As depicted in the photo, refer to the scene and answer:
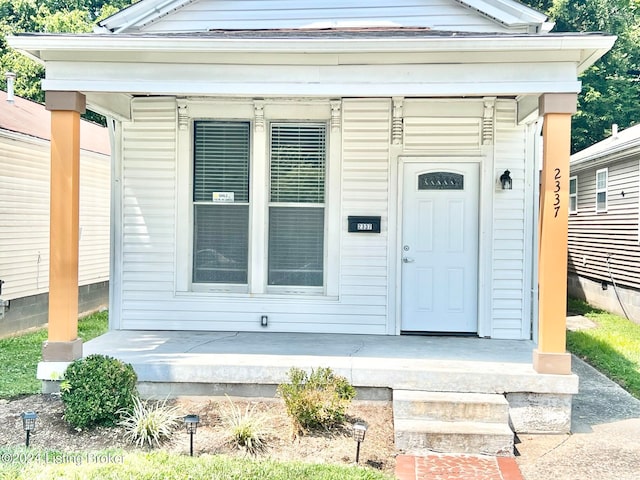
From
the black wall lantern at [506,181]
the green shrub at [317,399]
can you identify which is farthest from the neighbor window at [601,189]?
the green shrub at [317,399]

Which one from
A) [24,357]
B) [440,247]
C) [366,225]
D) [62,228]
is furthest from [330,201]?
[24,357]

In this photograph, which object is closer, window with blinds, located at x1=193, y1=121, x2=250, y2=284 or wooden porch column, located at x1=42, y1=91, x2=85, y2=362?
wooden porch column, located at x1=42, y1=91, x2=85, y2=362

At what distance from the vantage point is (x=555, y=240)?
4.88 meters

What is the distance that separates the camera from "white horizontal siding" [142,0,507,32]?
6.77 metres

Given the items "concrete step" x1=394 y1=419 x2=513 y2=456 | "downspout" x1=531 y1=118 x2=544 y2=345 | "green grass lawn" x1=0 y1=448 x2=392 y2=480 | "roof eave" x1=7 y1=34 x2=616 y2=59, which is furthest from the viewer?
"downspout" x1=531 y1=118 x2=544 y2=345

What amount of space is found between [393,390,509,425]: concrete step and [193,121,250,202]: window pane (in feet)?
10.7

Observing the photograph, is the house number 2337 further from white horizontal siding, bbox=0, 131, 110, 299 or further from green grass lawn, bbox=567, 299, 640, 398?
white horizontal siding, bbox=0, 131, 110, 299

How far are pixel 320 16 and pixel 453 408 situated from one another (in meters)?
4.87

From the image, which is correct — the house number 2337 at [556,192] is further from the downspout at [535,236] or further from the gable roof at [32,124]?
the gable roof at [32,124]

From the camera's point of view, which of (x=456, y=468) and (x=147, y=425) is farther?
(x=147, y=425)

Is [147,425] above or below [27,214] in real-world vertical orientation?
below

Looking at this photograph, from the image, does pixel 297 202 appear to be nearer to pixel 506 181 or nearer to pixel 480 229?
pixel 480 229

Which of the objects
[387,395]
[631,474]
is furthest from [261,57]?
[631,474]

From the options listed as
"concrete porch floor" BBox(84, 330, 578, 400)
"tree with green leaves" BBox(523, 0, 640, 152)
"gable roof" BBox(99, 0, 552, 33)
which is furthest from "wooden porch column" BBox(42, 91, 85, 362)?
"tree with green leaves" BBox(523, 0, 640, 152)
